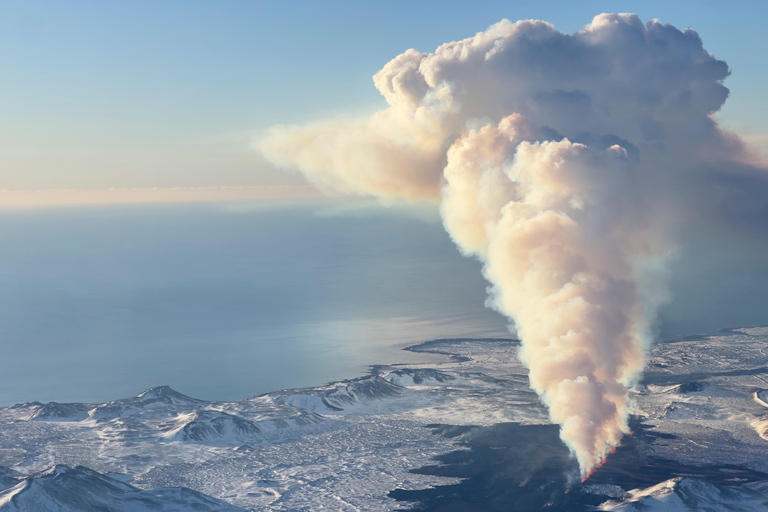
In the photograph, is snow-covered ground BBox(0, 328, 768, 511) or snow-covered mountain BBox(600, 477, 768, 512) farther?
snow-covered ground BBox(0, 328, 768, 511)

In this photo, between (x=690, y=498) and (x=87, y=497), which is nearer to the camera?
(x=690, y=498)

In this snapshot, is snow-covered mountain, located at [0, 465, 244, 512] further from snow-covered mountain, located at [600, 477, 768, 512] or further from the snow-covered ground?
snow-covered mountain, located at [600, 477, 768, 512]

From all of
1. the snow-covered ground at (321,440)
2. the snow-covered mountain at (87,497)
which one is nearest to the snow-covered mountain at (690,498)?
the snow-covered ground at (321,440)

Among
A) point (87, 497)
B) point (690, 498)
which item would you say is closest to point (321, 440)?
point (87, 497)

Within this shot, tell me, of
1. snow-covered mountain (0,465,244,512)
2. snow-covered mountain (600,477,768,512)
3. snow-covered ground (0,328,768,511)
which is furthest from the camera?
snow-covered ground (0,328,768,511)

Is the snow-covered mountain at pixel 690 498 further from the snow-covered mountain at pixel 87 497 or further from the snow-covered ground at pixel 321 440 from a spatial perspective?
the snow-covered mountain at pixel 87 497

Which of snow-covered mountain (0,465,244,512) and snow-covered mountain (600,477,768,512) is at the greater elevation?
snow-covered mountain (0,465,244,512)

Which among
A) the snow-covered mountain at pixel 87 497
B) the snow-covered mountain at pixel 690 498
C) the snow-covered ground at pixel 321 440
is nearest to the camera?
the snow-covered mountain at pixel 690 498

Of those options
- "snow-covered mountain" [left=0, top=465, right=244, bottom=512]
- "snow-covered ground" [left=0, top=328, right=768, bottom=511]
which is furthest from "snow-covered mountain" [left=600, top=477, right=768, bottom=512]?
"snow-covered mountain" [left=0, top=465, right=244, bottom=512]

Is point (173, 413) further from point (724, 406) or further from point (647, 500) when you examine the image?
point (724, 406)

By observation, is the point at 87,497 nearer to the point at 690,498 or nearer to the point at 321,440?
the point at 321,440
